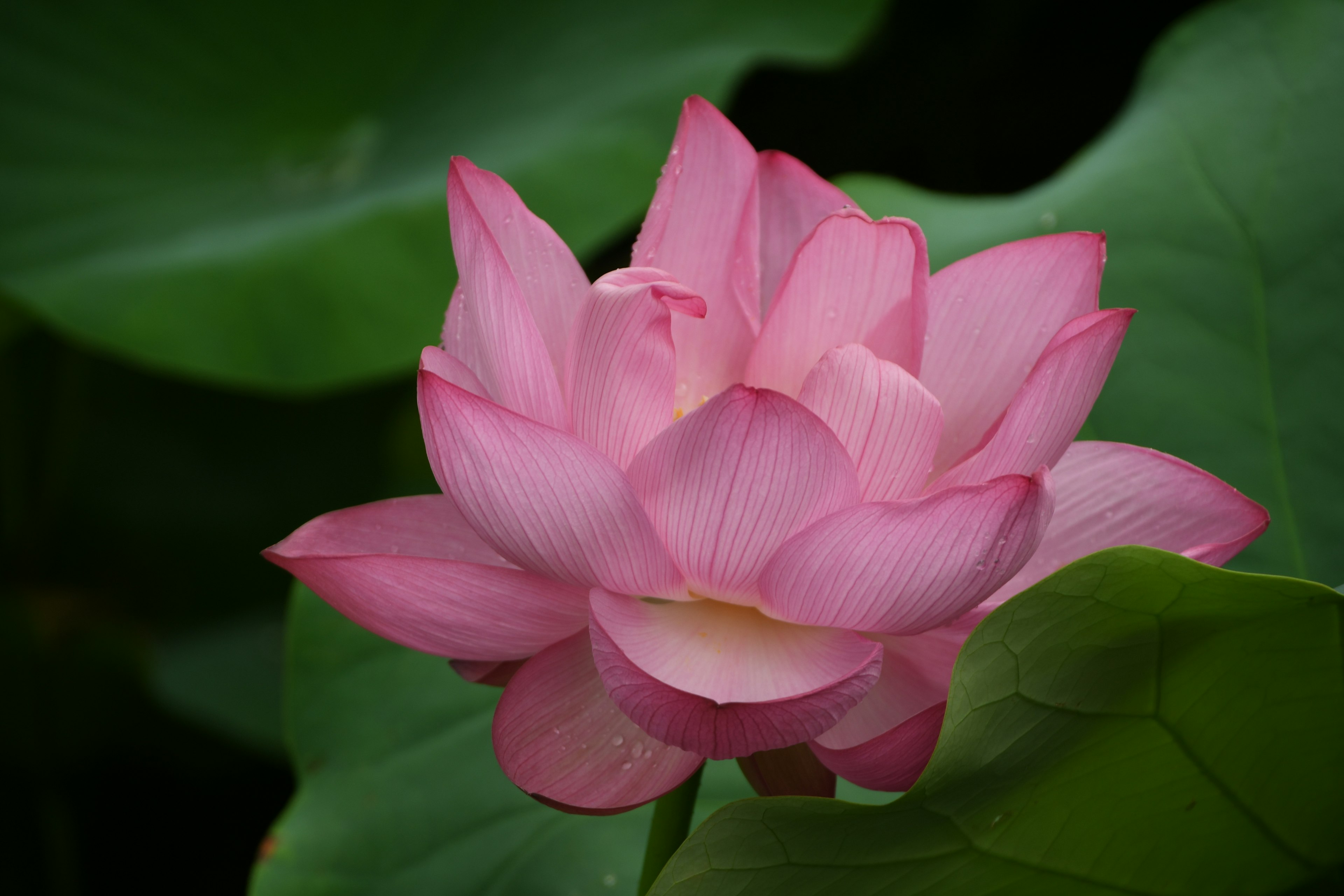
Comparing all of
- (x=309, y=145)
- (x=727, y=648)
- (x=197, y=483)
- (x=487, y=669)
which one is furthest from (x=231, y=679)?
(x=727, y=648)

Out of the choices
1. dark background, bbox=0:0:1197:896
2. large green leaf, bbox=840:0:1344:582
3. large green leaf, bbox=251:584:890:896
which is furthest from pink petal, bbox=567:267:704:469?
dark background, bbox=0:0:1197:896

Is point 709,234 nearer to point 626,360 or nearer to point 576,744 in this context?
point 626,360

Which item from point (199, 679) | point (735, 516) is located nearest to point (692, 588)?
point (735, 516)

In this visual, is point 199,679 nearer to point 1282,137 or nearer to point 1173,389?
point 1173,389

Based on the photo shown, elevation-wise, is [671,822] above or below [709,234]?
below

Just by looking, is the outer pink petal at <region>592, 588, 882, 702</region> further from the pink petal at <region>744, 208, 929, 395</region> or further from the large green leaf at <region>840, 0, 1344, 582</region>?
the large green leaf at <region>840, 0, 1344, 582</region>

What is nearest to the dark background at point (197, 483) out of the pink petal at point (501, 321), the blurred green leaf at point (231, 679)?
the blurred green leaf at point (231, 679)
